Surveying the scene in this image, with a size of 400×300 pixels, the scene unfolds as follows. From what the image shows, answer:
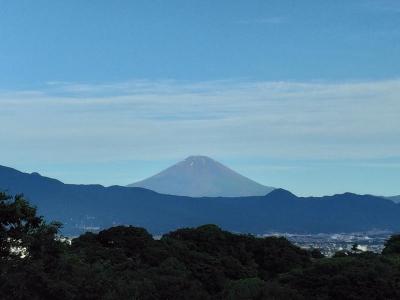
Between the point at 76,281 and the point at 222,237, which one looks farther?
the point at 222,237

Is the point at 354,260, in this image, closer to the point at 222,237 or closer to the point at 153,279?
the point at 153,279

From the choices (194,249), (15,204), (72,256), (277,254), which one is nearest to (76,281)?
(72,256)

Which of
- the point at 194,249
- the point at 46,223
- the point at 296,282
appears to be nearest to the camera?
the point at 46,223

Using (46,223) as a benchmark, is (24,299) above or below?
below

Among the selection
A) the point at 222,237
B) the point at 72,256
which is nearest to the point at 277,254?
the point at 222,237

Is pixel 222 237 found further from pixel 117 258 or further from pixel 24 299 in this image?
pixel 24 299

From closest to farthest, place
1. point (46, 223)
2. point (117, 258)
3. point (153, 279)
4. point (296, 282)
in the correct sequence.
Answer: point (46, 223), point (153, 279), point (296, 282), point (117, 258)

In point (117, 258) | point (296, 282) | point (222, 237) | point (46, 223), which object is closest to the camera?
point (46, 223)
